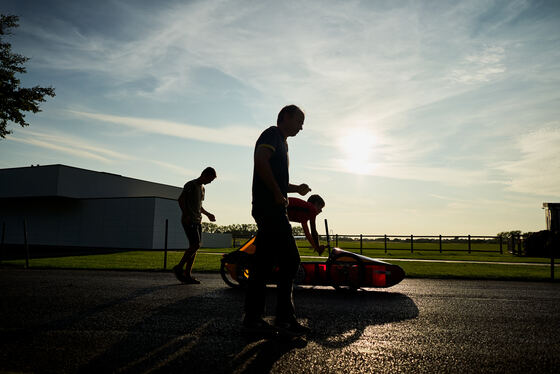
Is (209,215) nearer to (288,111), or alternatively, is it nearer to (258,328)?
(288,111)

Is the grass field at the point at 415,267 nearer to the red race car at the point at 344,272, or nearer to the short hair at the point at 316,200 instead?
the red race car at the point at 344,272

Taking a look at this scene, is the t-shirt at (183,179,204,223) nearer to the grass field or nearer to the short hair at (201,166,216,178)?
the short hair at (201,166,216,178)

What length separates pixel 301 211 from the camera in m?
5.86

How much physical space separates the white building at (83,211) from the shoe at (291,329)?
26.8 meters

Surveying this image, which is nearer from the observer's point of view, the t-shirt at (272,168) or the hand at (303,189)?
A: the t-shirt at (272,168)

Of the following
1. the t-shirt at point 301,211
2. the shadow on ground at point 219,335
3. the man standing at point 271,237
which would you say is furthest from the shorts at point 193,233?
the man standing at point 271,237

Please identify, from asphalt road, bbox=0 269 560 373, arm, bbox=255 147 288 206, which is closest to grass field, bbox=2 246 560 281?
asphalt road, bbox=0 269 560 373

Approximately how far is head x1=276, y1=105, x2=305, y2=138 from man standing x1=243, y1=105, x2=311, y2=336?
14cm

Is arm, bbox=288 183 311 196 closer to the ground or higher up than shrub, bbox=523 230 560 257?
higher up

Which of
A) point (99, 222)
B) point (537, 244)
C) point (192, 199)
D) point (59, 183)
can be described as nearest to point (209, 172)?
point (192, 199)

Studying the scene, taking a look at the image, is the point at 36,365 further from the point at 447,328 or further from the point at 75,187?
the point at 75,187

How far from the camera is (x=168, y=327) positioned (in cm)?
340

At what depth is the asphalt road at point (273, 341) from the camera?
239cm

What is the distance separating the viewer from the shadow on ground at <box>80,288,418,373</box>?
2379 mm
